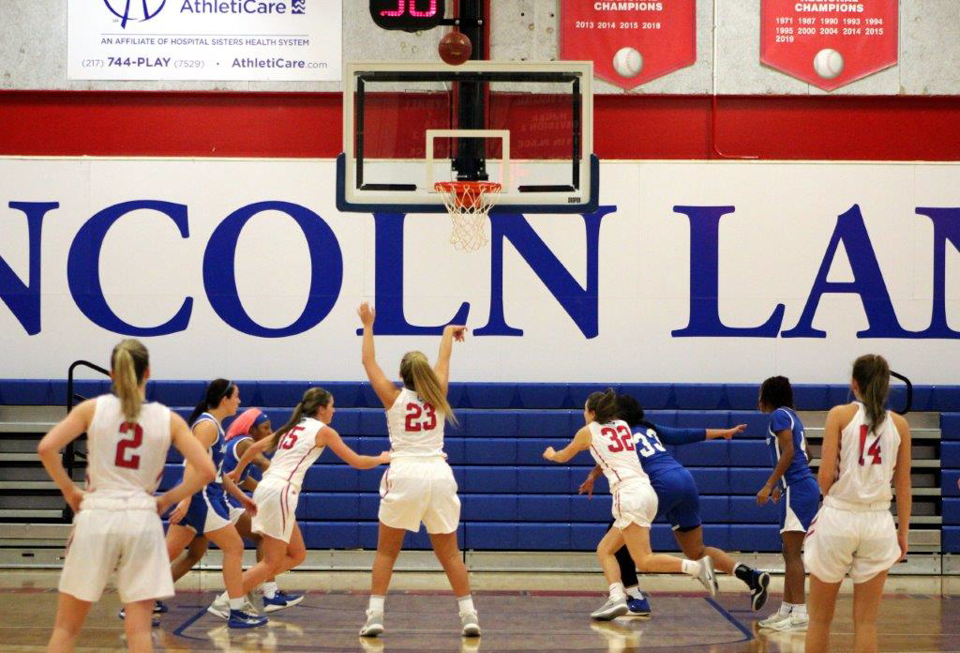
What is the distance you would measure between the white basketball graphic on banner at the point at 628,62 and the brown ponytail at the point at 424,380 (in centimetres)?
502

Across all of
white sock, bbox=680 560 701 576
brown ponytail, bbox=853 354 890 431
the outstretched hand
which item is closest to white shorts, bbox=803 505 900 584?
brown ponytail, bbox=853 354 890 431

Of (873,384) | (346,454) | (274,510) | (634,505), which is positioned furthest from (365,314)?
(873,384)

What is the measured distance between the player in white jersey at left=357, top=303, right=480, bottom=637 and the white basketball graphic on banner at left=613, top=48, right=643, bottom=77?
4.79 m

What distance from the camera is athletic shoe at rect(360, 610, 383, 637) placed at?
779cm

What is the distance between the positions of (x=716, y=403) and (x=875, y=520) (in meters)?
5.11

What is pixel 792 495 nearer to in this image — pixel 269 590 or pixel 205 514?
pixel 269 590

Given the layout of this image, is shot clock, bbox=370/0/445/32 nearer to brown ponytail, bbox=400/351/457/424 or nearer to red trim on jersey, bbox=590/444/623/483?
brown ponytail, bbox=400/351/457/424

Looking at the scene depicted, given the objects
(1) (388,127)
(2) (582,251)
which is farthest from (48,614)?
(2) (582,251)

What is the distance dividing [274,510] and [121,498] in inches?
113

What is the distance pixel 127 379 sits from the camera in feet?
17.5

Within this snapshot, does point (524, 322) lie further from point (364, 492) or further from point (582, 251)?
point (364, 492)

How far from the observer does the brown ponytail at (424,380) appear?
7.56 meters

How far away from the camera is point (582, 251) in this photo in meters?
11.3

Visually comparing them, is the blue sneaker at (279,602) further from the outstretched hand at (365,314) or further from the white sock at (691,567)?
the white sock at (691,567)
